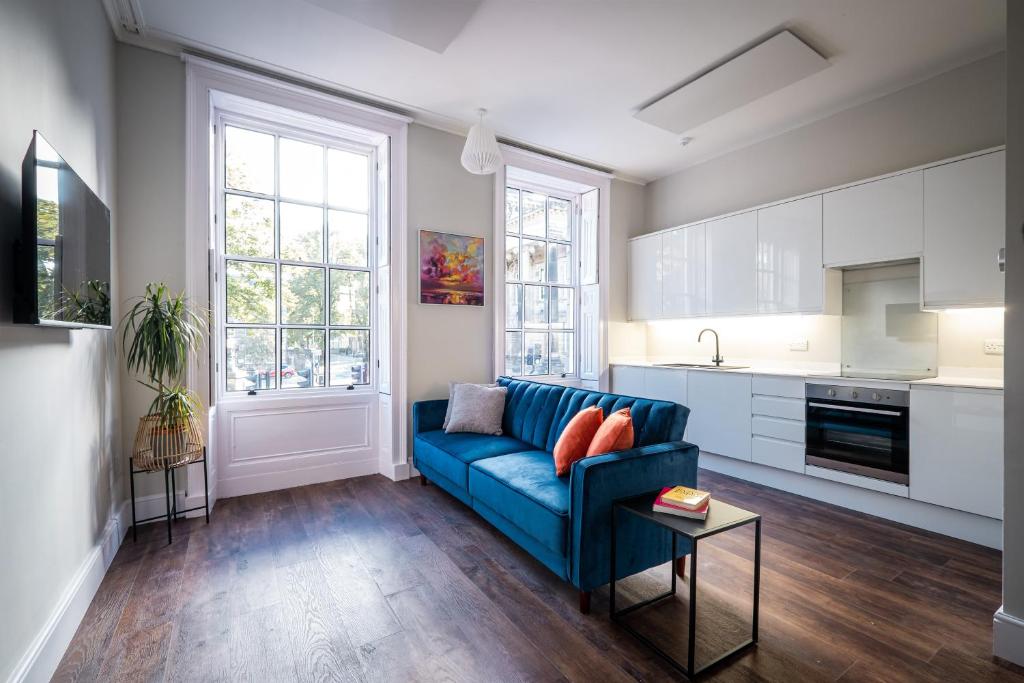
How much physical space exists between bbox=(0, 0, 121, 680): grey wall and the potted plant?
16cm

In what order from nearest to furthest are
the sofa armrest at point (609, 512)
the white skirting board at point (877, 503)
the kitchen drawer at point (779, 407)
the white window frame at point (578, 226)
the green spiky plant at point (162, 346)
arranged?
the sofa armrest at point (609, 512)
the green spiky plant at point (162, 346)
the white skirting board at point (877, 503)
the kitchen drawer at point (779, 407)
the white window frame at point (578, 226)

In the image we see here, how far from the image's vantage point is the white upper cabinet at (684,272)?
4480 mm

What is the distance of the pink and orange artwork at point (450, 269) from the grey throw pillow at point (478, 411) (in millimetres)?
893

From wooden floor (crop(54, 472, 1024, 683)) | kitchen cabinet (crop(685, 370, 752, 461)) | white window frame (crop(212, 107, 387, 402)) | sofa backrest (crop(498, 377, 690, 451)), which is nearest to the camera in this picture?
wooden floor (crop(54, 472, 1024, 683))

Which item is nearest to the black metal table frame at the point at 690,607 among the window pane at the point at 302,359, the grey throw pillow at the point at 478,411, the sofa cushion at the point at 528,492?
the sofa cushion at the point at 528,492

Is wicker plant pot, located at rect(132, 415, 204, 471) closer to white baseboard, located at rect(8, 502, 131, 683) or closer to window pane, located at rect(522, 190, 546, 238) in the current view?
white baseboard, located at rect(8, 502, 131, 683)

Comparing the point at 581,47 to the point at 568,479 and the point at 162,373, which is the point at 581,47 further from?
the point at 162,373

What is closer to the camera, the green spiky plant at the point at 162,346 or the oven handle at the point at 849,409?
the green spiky plant at the point at 162,346

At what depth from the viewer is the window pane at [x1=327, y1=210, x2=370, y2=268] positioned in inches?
151

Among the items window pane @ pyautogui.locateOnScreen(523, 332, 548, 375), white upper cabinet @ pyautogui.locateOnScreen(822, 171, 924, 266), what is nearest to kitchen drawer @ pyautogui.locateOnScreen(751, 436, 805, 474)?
white upper cabinet @ pyautogui.locateOnScreen(822, 171, 924, 266)

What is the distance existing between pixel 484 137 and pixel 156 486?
3.06m

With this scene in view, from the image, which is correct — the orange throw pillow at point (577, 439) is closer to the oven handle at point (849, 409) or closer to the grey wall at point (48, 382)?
the oven handle at point (849, 409)

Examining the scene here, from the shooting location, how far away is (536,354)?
4848 millimetres

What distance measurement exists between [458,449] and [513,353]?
1725 mm
